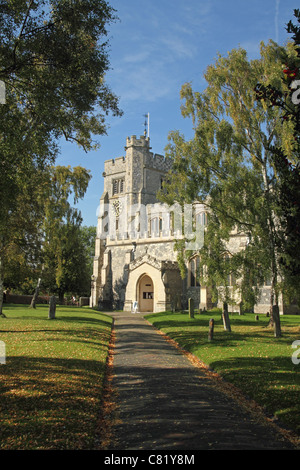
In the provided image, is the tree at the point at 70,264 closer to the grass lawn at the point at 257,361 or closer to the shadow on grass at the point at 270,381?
the grass lawn at the point at 257,361

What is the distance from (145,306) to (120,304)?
5.32 meters

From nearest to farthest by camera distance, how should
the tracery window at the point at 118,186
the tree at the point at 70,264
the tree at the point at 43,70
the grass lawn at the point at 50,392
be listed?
the grass lawn at the point at 50,392 < the tree at the point at 43,70 < the tree at the point at 70,264 < the tracery window at the point at 118,186

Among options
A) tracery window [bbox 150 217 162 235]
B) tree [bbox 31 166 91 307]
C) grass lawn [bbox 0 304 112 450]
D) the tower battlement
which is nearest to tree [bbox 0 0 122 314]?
grass lawn [bbox 0 304 112 450]

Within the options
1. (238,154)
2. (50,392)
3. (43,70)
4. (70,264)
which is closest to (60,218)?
(70,264)

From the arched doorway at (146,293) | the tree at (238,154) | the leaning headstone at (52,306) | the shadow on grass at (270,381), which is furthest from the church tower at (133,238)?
the shadow on grass at (270,381)

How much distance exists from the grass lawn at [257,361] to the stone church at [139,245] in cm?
1425

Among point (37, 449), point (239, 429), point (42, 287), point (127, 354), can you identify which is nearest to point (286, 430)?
point (239, 429)

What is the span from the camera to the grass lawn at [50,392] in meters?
4.95

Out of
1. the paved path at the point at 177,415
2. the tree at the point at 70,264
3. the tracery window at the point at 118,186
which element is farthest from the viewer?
the tracery window at the point at 118,186

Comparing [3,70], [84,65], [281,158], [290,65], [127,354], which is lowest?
[127,354]

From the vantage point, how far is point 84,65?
1085 centimetres

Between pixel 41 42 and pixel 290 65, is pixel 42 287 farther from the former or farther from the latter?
pixel 290 65

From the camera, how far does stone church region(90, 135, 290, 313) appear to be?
34.2 m

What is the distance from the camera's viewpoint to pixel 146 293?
37375 mm
